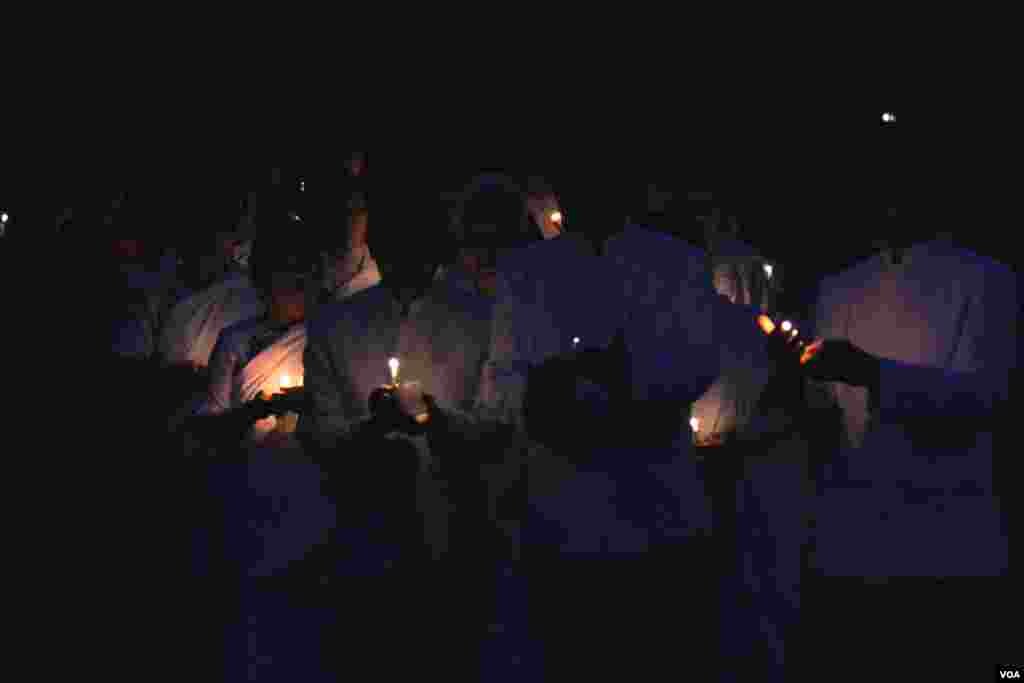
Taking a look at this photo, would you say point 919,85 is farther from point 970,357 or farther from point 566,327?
point 566,327

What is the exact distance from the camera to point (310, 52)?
10.7 m

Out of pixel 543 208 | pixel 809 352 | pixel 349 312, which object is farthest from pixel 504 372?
pixel 543 208

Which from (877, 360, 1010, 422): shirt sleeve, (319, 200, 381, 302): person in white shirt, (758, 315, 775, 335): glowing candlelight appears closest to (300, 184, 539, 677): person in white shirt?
(758, 315, 775, 335): glowing candlelight

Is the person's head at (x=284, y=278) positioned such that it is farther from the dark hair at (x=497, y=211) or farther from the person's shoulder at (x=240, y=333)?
the dark hair at (x=497, y=211)

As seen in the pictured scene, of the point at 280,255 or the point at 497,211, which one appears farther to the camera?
the point at 497,211

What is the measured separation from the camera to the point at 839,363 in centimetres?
361

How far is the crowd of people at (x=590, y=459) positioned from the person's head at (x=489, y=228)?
23 millimetres

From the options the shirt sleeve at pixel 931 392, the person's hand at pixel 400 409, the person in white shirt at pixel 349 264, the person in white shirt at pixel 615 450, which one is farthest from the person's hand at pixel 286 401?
the shirt sleeve at pixel 931 392

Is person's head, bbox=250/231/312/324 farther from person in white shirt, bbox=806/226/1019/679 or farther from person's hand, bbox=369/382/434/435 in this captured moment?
person in white shirt, bbox=806/226/1019/679

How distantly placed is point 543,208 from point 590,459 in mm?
4285

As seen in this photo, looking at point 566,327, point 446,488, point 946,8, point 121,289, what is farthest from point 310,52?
point 566,327

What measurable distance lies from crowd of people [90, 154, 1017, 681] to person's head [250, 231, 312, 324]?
12mm

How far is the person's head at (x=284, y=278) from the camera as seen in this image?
5879 mm

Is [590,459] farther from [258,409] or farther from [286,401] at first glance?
[258,409]
